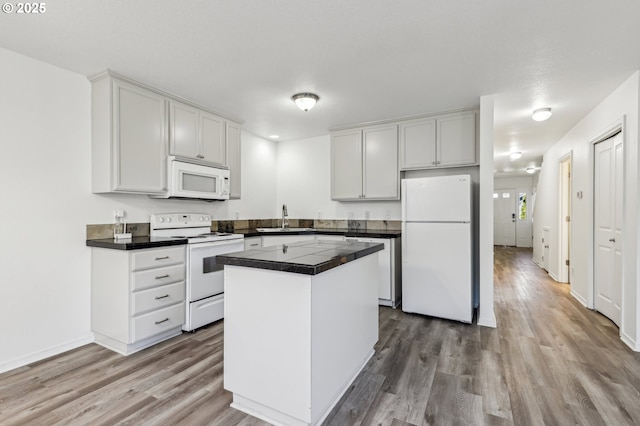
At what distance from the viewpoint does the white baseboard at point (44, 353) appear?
7.68 feet

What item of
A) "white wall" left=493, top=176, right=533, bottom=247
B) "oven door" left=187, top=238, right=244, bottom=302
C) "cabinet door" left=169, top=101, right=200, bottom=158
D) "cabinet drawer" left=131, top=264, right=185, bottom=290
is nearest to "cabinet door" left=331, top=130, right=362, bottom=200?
"oven door" left=187, top=238, right=244, bottom=302

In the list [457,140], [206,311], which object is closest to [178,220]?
[206,311]

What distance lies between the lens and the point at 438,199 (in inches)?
136

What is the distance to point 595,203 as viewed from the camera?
12.1 feet

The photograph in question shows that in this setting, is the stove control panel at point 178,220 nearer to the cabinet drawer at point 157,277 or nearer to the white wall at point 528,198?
the cabinet drawer at point 157,277

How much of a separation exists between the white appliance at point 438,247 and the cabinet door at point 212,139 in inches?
87.5

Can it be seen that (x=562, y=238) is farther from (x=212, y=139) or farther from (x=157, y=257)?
(x=157, y=257)

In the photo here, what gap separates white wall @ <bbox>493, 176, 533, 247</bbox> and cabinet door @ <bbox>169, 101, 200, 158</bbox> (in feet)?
32.4

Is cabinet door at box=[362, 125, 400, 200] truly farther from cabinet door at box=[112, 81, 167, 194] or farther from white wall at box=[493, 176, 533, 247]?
white wall at box=[493, 176, 533, 247]

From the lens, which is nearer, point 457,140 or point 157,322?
point 157,322

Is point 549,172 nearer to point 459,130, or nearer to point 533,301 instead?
point 533,301

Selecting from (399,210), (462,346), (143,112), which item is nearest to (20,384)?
(143,112)

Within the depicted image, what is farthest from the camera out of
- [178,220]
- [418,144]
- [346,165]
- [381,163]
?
[346,165]

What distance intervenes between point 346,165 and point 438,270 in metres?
1.91
